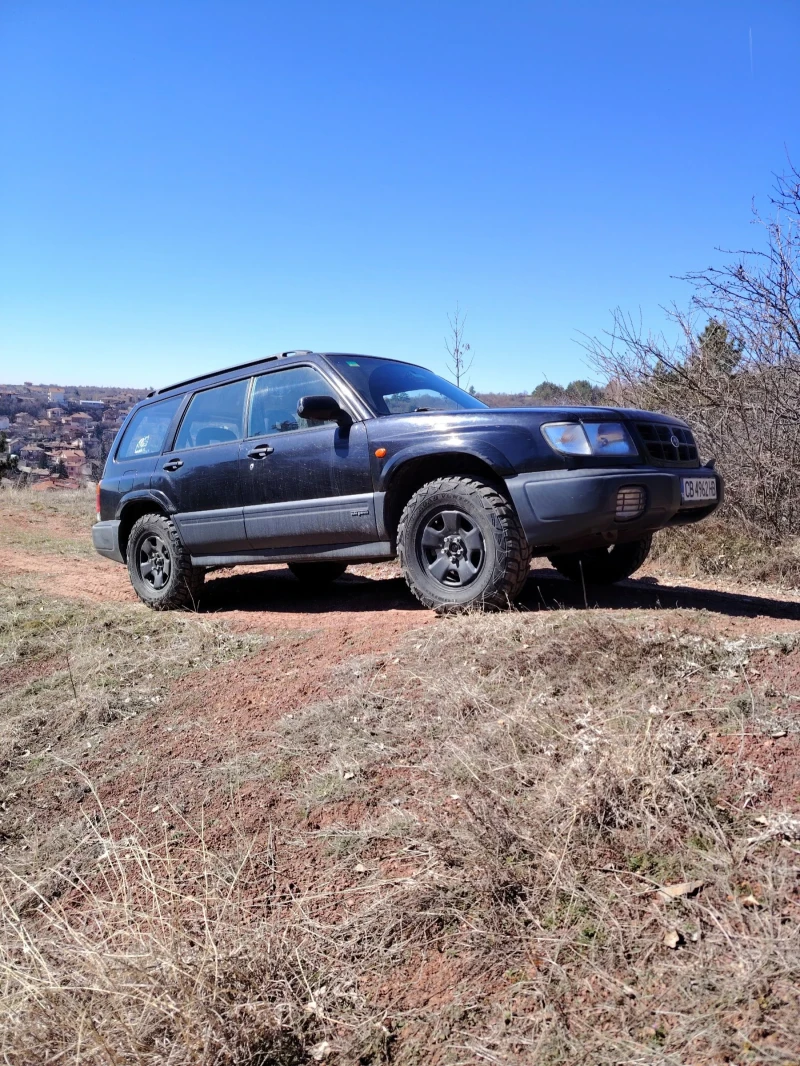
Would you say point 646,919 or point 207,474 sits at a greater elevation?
point 207,474

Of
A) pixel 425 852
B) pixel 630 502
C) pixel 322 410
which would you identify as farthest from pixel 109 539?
pixel 425 852

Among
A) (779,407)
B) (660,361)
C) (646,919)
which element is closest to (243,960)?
(646,919)

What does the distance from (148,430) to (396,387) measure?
2.58 metres

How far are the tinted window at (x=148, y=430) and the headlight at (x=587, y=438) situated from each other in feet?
11.6

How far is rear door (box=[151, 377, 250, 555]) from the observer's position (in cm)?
537

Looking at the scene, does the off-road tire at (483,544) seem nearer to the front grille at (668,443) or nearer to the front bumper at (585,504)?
the front bumper at (585,504)

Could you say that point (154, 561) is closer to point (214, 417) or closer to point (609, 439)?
point (214, 417)

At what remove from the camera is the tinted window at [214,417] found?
5547 mm

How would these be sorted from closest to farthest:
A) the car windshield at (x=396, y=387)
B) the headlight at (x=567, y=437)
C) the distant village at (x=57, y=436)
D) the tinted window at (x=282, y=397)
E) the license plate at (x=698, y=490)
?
the headlight at (x=567, y=437)
the license plate at (x=698, y=490)
the car windshield at (x=396, y=387)
the tinted window at (x=282, y=397)
the distant village at (x=57, y=436)

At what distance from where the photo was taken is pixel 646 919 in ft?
6.06

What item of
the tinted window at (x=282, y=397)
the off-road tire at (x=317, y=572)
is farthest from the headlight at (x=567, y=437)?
the off-road tire at (x=317, y=572)

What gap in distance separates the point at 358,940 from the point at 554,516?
233cm

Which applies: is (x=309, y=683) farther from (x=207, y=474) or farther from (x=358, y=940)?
(x=207, y=474)

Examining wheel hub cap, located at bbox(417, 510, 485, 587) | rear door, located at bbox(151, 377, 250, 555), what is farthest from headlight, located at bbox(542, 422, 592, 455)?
rear door, located at bbox(151, 377, 250, 555)
